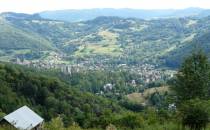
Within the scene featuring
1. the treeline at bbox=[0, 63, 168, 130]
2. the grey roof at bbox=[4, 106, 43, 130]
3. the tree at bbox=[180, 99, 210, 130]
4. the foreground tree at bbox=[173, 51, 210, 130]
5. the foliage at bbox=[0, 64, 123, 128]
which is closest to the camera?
the tree at bbox=[180, 99, 210, 130]

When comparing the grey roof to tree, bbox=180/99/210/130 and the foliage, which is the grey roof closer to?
tree, bbox=180/99/210/130

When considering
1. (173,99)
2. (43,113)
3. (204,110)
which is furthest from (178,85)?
(43,113)

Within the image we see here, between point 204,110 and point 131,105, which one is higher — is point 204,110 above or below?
above

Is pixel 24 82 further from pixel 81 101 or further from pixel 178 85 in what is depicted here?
pixel 178 85

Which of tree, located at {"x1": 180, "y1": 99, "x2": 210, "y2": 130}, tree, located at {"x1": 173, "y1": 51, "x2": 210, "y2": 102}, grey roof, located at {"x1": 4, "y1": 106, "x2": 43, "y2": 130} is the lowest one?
grey roof, located at {"x1": 4, "y1": 106, "x2": 43, "y2": 130}

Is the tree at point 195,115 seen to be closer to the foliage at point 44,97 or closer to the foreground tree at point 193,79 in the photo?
the foreground tree at point 193,79

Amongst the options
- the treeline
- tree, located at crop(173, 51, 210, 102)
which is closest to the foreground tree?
tree, located at crop(173, 51, 210, 102)

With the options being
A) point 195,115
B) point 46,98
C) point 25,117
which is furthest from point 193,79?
point 46,98

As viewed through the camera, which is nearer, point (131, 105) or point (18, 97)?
point (18, 97)
